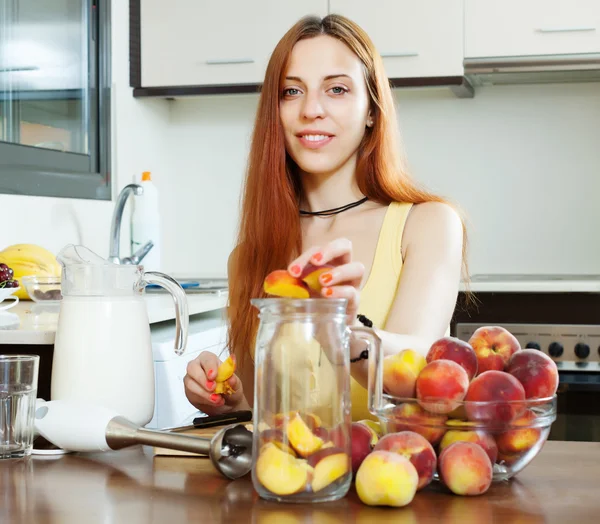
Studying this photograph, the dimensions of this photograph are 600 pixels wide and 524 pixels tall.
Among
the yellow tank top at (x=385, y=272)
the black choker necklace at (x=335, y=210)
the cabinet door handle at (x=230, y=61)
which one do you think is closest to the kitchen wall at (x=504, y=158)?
the cabinet door handle at (x=230, y=61)

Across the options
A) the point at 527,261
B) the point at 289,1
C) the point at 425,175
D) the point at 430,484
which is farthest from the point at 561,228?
the point at 430,484

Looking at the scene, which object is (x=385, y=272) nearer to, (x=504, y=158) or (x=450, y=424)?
(x=450, y=424)

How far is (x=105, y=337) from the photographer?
109 cm

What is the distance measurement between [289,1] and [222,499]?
91.7 inches

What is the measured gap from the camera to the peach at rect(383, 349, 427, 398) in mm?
801

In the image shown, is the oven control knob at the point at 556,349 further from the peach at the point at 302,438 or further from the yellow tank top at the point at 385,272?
the peach at the point at 302,438

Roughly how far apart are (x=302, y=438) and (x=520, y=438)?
20cm

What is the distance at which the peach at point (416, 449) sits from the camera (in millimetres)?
762

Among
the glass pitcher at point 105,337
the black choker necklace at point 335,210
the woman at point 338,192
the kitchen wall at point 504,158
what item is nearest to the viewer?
the glass pitcher at point 105,337

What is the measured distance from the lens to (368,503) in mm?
756

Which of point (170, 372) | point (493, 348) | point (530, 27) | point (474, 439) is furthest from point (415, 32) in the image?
→ point (474, 439)

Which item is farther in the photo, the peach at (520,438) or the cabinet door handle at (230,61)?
the cabinet door handle at (230,61)

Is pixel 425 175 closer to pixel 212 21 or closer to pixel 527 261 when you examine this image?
pixel 527 261

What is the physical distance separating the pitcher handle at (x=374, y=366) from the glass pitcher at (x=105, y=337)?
357 millimetres
